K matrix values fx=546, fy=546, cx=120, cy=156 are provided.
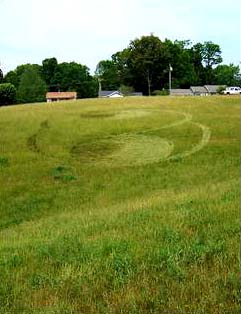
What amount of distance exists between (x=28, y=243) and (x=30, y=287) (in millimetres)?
3005

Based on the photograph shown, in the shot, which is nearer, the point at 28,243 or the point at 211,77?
the point at 28,243

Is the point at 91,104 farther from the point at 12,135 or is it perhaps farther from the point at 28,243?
the point at 28,243

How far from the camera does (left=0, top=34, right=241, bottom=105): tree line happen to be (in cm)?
9350

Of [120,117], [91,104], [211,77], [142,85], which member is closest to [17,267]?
[120,117]

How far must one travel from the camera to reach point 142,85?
323ft

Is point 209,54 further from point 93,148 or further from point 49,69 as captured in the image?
point 93,148

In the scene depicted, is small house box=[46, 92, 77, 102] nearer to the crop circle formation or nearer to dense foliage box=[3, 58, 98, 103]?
dense foliage box=[3, 58, 98, 103]

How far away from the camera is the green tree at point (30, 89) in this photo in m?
90.5

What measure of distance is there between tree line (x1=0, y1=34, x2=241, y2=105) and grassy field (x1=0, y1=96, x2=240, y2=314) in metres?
40.4

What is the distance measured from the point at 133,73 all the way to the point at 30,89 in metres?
18.4

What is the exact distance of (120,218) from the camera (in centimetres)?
1162

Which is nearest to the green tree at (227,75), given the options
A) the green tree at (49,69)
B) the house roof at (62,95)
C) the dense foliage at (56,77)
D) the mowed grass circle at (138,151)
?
the dense foliage at (56,77)

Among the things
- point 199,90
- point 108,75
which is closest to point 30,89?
point 108,75

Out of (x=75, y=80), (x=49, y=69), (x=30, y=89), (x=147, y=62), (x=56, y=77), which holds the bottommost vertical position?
(x=30, y=89)
